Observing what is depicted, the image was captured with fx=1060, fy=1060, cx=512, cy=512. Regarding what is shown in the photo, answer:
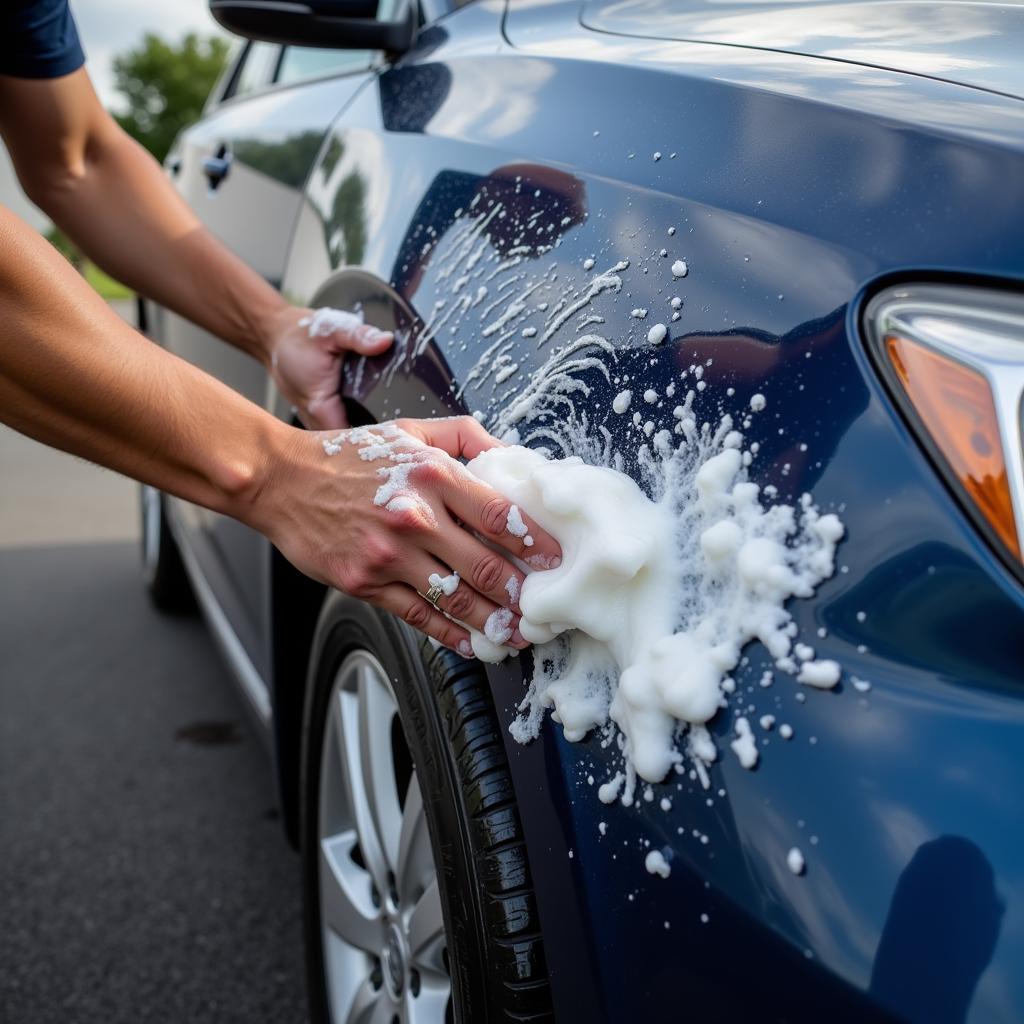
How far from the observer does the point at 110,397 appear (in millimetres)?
1174

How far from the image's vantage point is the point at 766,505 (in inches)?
32.2

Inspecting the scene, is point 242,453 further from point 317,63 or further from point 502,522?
point 317,63

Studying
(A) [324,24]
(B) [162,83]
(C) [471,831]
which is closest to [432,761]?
(C) [471,831]

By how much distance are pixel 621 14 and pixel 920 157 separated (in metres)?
0.70

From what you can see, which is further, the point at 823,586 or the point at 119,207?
the point at 119,207

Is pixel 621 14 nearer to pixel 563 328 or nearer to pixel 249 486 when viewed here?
pixel 563 328

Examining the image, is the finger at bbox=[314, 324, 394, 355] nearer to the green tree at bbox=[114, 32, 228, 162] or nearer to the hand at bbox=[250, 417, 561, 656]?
the hand at bbox=[250, 417, 561, 656]

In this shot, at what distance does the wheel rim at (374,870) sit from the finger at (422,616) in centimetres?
18

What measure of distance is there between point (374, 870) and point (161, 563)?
2.61 m

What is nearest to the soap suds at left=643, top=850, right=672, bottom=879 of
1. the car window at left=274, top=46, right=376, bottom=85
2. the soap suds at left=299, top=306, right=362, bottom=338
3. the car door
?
the soap suds at left=299, top=306, right=362, bottom=338

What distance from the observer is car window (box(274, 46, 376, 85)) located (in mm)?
2082

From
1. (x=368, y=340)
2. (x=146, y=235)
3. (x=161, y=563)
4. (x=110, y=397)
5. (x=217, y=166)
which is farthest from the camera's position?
(x=161, y=563)

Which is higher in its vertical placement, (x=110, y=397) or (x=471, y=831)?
(x=110, y=397)

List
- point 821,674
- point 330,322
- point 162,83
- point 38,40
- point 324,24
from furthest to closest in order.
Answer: point 162,83 → point 38,40 → point 324,24 → point 330,322 → point 821,674
